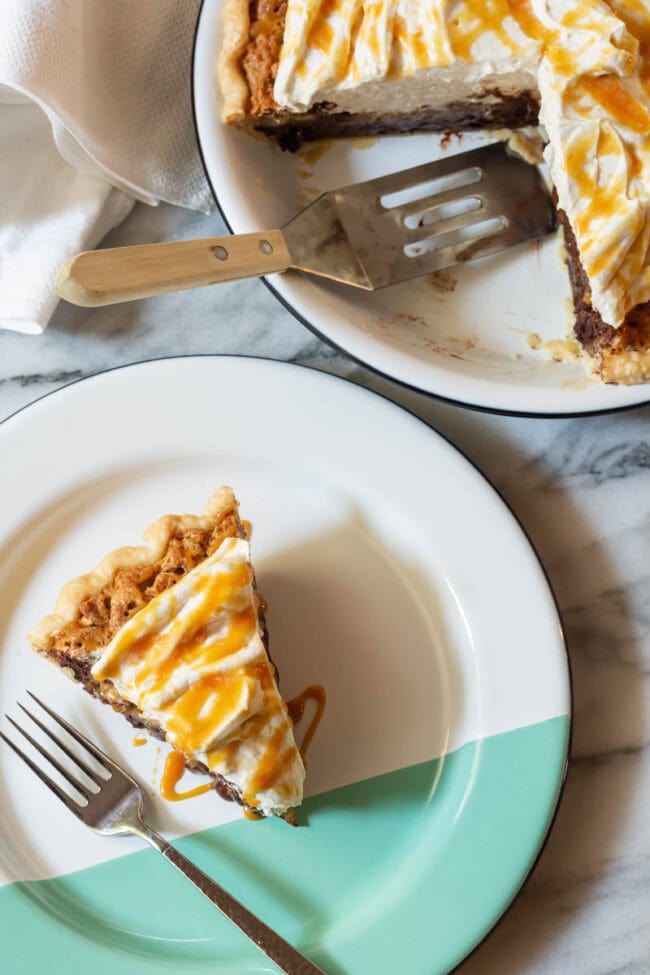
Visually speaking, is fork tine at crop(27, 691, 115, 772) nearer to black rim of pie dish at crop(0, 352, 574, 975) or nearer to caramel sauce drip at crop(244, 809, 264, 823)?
caramel sauce drip at crop(244, 809, 264, 823)

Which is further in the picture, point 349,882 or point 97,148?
point 97,148

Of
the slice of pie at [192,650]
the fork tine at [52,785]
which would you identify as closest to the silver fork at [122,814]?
the fork tine at [52,785]

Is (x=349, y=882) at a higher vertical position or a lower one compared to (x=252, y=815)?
lower

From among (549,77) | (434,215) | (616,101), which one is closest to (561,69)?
(549,77)

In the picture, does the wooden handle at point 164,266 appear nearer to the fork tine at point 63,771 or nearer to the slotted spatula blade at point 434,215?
the slotted spatula blade at point 434,215

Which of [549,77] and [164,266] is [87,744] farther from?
[549,77]

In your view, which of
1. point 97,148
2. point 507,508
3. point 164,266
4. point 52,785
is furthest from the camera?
point 97,148

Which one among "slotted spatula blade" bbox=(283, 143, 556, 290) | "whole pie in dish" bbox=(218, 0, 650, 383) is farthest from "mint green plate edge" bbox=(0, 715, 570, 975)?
"slotted spatula blade" bbox=(283, 143, 556, 290)
